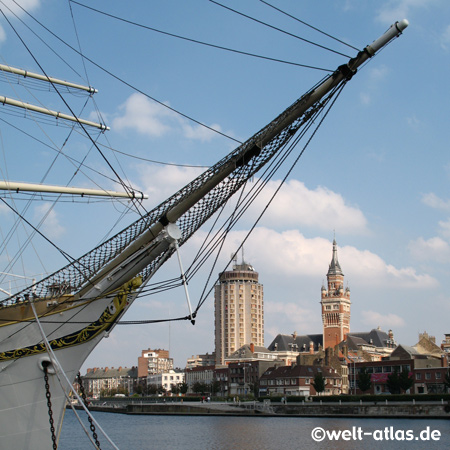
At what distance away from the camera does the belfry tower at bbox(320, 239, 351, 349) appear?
421ft

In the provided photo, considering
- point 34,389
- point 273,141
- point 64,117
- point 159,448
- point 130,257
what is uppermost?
point 64,117

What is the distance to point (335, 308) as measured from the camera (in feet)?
431

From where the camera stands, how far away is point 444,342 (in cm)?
8500

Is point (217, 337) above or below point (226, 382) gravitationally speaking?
above

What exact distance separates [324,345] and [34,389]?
388 ft

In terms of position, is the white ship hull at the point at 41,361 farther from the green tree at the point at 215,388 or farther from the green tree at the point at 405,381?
the green tree at the point at 215,388

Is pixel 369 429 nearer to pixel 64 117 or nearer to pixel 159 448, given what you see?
pixel 159 448

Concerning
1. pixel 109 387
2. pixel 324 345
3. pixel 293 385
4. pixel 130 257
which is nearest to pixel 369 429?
pixel 130 257

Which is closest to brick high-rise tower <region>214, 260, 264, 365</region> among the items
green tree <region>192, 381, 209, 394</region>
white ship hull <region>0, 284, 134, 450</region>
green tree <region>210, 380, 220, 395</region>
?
green tree <region>192, 381, 209, 394</region>

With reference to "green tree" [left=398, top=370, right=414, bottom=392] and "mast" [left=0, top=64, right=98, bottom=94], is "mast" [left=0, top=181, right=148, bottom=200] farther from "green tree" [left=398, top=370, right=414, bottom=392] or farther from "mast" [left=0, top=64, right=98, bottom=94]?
"green tree" [left=398, top=370, right=414, bottom=392]

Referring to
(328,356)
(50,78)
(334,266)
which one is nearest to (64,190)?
(50,78)
